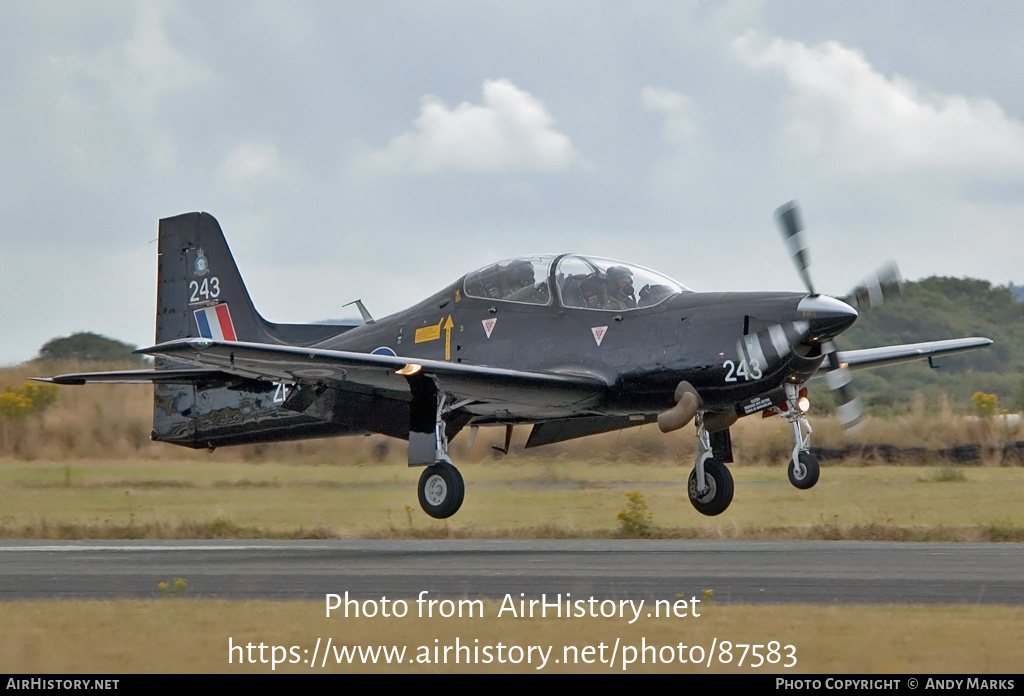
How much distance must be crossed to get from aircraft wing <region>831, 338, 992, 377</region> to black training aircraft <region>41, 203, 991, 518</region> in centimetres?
4

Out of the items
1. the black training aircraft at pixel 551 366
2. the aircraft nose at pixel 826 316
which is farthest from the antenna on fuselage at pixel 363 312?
the aircraft nose at pixel 826 316

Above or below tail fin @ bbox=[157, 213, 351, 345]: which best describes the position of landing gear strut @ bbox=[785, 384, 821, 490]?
below

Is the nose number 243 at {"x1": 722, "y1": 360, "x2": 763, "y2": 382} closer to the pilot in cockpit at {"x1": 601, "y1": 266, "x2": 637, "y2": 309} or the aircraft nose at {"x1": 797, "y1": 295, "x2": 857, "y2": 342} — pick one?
the aircraft nose at {"x1": 797, "y1": 295, "x2": 857, "y2": 342}

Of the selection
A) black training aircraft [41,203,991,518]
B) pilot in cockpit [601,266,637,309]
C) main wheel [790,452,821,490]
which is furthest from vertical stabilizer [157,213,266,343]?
main wheel [790,452,821,490]

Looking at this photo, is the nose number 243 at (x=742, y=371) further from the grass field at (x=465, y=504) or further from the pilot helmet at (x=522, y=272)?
the grass field at (x=465, y=504)

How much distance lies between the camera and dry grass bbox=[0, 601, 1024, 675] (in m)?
6.98

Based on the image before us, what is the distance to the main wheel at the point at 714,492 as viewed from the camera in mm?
15094

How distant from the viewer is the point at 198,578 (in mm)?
11734

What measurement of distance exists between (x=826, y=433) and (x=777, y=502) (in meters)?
5.66

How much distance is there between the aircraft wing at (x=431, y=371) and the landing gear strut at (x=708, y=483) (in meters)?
1.62

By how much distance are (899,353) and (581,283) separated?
505 centimetres

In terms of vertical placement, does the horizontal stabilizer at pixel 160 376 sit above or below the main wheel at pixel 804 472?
above

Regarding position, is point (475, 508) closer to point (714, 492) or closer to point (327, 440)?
point (327, 440)

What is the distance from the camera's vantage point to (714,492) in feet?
49.6
